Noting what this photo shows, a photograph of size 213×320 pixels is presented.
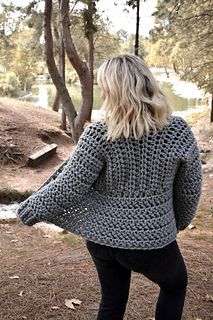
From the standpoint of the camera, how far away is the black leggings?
6.42 feet

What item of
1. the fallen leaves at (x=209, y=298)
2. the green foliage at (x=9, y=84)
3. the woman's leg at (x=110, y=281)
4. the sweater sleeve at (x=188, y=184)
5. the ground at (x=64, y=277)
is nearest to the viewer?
the sweater sleeve at (x=188, y=184)

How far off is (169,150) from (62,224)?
70 centimetres

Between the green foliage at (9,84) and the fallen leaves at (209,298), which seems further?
the green foliage at (9,84)

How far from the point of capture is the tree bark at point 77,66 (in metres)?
5.38

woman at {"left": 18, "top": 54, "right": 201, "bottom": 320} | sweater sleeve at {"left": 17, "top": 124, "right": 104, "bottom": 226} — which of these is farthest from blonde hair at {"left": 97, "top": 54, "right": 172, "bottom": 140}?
sweater sleeve at {"left": 17, "top": 124, "right": 104, "bottom": 226}

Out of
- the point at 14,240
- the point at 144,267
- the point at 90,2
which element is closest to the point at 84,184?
the point at 144,267

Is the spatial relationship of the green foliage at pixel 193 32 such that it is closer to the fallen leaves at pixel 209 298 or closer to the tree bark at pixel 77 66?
the tree bark at pixel 77 66

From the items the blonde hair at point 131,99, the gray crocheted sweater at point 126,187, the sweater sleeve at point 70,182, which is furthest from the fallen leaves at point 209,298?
the blonde hair at point 131,99

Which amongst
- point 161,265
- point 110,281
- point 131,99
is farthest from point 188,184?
point 110,281

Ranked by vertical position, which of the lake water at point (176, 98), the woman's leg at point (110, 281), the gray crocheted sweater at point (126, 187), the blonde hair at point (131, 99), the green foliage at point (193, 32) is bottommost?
the lake water at point (176, 98)

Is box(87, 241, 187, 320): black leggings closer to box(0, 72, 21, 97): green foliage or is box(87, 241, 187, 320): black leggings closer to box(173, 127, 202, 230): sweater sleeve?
box(173, 127, 202, 230): sweater sleeve

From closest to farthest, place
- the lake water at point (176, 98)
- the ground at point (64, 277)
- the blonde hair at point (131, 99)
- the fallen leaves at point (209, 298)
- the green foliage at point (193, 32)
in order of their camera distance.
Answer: the blonde hair at point (131, 99) → the ground at point (64, 277) → the fallen leaves at point (209, 298) → the green foliage at point (193, 32) → the lake water at point (176, 98)

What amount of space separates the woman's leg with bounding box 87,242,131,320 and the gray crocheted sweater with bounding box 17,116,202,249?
88 mm

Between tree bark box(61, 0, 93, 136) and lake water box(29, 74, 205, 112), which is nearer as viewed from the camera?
tree bark box(61, 0, 93, 136)
